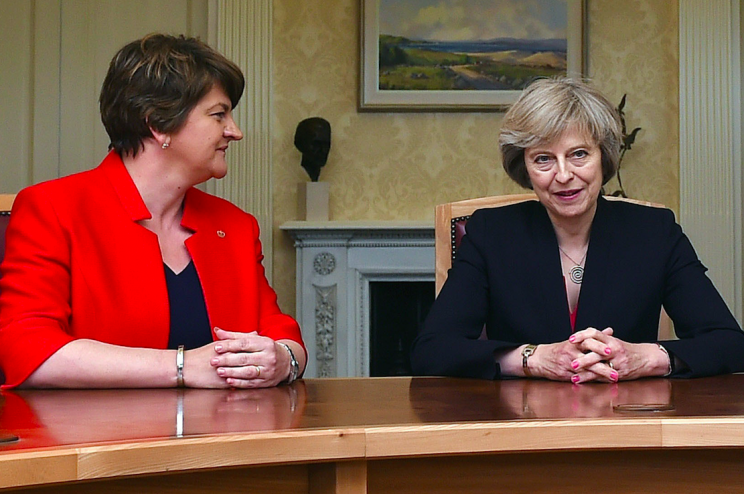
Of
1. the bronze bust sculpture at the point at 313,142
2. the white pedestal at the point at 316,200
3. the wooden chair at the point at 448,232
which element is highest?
the bronze bust sculpture at the point at 313,142

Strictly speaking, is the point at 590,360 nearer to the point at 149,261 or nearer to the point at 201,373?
the point at 201,373

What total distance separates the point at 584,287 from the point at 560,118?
357 millimetres

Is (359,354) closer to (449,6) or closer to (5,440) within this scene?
(449,6)

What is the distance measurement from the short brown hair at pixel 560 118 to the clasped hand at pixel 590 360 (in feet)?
1.57

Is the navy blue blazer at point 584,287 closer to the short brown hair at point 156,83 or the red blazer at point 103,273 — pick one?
the red blazer at point 103,273

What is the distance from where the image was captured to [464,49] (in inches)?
179

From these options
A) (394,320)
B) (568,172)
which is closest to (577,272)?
(568,172)

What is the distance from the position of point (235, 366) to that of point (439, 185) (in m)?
3.13

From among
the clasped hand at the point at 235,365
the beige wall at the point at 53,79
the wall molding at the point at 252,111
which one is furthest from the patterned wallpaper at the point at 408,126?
the clasped hand at the point at 235,365

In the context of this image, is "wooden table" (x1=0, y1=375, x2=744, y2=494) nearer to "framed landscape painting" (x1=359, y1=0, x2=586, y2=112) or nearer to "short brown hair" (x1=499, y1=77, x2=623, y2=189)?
"short brown hair" (x1=499, y1=77, x2=623, y2=189)

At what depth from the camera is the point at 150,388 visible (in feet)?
5.02

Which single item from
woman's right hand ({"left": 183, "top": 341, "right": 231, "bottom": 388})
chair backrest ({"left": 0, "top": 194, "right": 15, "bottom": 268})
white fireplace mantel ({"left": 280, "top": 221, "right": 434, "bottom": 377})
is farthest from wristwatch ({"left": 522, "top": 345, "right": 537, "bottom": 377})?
white fireplace mantel ({"left": 280, "top": 221, "right": 434, "bottom": 377})

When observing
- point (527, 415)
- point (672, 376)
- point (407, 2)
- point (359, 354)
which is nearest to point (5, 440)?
point (527, 415)

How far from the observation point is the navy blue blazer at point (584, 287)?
74.5 inches
